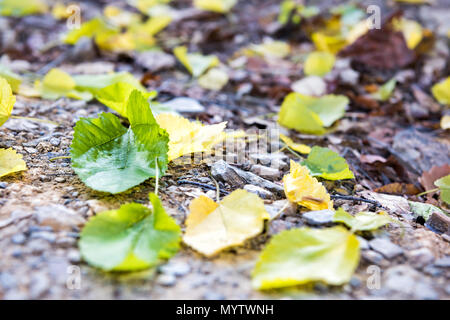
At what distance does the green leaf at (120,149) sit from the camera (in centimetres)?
75

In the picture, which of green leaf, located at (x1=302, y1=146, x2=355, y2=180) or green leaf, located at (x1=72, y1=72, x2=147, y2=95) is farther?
green leaf, located at (x1=72, y1=72, x2=147, y2=95)

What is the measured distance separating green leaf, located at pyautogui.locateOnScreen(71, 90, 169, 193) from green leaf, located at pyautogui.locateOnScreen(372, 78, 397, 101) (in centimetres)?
108

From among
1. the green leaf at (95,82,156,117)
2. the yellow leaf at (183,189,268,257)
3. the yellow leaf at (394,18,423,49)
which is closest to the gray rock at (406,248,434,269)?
the yellow leaf at (183,189,268,257)

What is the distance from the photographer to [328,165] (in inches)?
37.6

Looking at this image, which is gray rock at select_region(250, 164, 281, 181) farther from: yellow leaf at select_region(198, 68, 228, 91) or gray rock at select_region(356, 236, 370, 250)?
yellow leaf at select_region(198, 68, 228, 91)

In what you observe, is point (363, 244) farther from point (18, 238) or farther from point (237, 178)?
point (18, 238)

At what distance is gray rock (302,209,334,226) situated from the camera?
73 cm

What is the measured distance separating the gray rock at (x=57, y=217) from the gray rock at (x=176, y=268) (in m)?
0.18

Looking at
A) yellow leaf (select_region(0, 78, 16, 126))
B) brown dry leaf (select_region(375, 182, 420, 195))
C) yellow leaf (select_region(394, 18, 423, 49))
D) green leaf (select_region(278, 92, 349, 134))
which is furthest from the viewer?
yellow leaf (select_region(394, 18, 423, 49))

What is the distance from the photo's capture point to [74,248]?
630 mm

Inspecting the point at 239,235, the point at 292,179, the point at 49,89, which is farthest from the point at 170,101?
the point at 239,235

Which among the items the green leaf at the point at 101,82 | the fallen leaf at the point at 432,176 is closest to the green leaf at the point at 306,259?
the fallen leaf at the point at 432,176

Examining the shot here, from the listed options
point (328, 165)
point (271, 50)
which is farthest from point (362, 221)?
point (271, 50)

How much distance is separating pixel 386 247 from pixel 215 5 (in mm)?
1899
